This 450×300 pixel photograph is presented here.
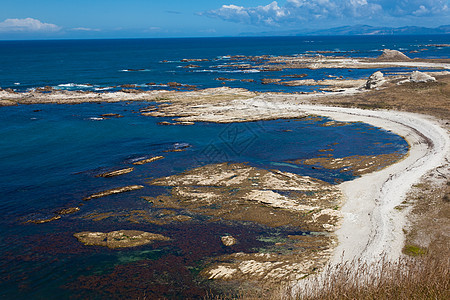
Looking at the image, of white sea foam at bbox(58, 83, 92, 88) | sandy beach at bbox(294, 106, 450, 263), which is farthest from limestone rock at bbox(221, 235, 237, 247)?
white sea foam at bbox(58, 83, 92, 88)

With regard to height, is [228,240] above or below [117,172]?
below

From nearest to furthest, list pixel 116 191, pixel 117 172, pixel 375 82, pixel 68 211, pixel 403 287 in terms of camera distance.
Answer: pixel 403 287
pixel 68 211
pixel 116 191
pixel 117 172
pixel 375 82

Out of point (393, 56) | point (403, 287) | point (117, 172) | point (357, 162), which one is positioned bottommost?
point (117, 172)

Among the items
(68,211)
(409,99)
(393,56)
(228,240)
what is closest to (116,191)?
(68,211)

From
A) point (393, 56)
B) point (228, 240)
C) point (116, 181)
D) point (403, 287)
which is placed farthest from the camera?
point (393, 56)

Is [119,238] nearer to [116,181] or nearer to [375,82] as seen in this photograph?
[116,181]

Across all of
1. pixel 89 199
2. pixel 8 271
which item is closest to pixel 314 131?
pixel 89 199

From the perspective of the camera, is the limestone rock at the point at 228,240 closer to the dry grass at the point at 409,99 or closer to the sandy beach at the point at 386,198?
the sandy beach at the point at 386,198
